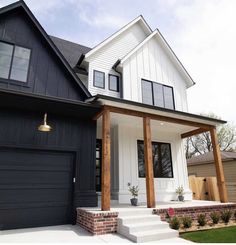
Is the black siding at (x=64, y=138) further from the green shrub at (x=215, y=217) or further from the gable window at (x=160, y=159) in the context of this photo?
the green shrub at (x=215, y=217)

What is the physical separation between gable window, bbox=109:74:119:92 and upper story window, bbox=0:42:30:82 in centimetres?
371

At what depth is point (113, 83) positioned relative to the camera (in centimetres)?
929

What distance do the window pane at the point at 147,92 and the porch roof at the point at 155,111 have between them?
2179 mm

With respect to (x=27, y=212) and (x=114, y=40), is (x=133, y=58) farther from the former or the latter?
(x=27, y=212)

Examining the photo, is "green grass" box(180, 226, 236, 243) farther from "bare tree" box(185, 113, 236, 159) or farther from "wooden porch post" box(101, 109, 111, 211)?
"bare tree" box(185, 113, 236, 159)

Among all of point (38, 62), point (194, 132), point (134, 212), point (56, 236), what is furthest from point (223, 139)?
point (56, 236)

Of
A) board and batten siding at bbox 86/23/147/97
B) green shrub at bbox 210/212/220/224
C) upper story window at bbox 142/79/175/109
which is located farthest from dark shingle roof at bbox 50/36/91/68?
green shrub at bbox 210/212/220/224

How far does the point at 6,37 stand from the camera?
6516mm

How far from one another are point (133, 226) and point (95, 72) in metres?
6.48

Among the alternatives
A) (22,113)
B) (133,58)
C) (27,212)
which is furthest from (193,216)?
(133,58)

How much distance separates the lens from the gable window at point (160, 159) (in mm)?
9071

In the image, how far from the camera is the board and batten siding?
351 inches

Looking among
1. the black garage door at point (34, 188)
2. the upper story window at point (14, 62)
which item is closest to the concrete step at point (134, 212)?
the black garage door at point (34, 188)

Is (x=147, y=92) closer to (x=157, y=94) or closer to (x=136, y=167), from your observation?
(x=157, y=94)
